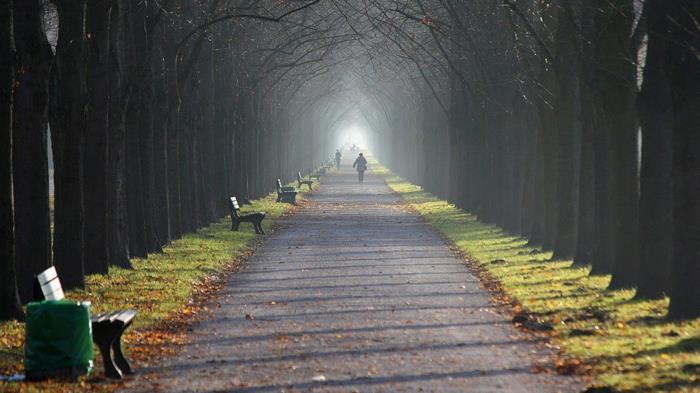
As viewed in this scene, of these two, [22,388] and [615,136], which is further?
[615,136]

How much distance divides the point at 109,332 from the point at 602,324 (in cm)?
634

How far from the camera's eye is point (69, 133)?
2002 cm

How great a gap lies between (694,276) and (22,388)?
823 cm

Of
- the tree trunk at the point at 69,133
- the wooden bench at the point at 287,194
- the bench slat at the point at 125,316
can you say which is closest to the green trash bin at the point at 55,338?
the bench slat at the point at 125,316

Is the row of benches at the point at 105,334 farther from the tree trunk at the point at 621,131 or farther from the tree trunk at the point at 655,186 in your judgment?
the tree trunk at the point at 621,131

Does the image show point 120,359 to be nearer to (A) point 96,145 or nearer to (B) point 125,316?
(B) point 125,316

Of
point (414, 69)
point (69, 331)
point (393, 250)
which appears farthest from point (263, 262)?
point (414, 69)

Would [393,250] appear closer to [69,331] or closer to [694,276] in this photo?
[694,276]

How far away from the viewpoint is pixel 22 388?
11633mm

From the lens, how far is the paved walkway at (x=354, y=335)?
12.0m

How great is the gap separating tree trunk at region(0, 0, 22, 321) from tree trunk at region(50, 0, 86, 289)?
3.63m

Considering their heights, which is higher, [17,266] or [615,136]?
[615,136]

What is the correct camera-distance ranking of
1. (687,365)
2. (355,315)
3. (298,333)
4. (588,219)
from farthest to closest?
(588,219) → (355,315) → (298,333) → (687,365)

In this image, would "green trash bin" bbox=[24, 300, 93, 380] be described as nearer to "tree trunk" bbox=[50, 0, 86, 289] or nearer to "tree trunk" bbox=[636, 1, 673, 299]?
"tree trunk" bbox=[50, 0, 86, 289]
